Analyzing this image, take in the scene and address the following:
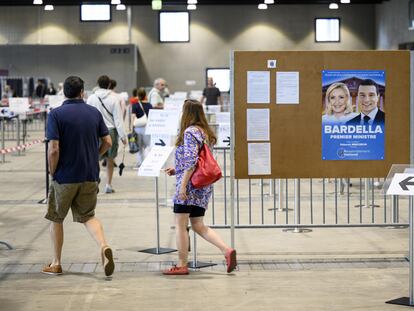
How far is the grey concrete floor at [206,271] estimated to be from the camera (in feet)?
23.4

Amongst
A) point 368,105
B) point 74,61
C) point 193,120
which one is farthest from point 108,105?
point 74,61

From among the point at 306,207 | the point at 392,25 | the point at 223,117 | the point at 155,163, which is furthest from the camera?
the point at 392,25

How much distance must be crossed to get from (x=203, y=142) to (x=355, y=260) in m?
2.12

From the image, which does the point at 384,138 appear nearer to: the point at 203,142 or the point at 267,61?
the point at 267,61

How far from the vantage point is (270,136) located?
8812mm

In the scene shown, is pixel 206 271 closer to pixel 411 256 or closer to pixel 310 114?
pixel 310 114

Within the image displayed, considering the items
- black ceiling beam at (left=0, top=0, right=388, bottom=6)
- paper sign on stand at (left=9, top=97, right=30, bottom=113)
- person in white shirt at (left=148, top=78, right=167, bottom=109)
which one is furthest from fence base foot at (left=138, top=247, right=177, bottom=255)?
black ceiling beam at (left=0, top=0, right=388, bottom=6)

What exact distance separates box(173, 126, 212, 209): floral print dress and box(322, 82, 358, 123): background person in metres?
1.54

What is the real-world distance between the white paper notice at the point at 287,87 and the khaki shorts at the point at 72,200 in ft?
6.72

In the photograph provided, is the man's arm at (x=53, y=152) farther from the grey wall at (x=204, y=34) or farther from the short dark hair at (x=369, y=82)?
the grey wall at (x=204, y=34)

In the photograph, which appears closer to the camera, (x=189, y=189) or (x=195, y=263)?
(x=189, y=189)

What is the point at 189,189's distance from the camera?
8.00 meters

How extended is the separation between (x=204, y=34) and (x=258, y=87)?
3454 centimetres

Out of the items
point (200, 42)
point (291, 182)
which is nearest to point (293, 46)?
point (200, 42)
